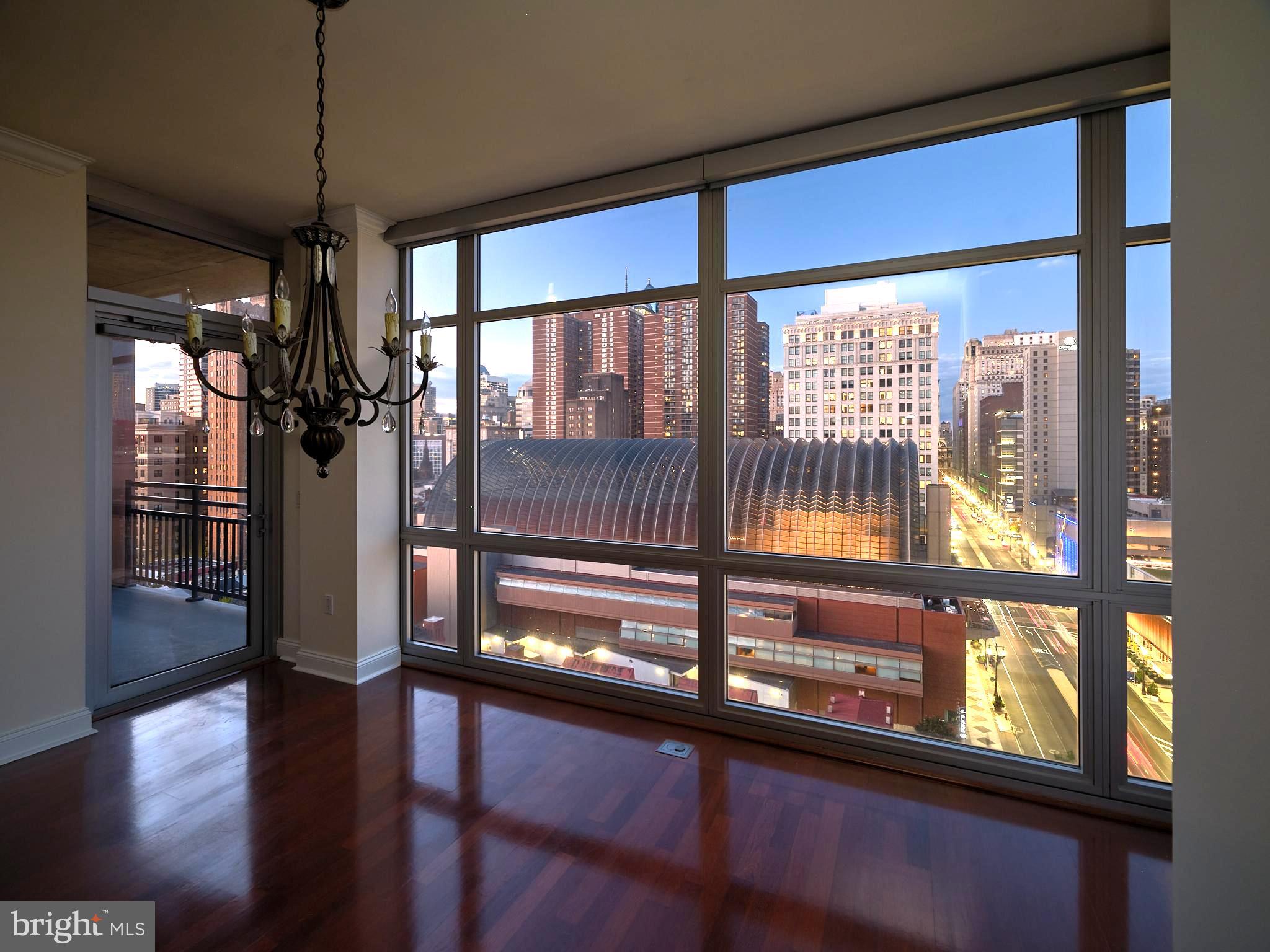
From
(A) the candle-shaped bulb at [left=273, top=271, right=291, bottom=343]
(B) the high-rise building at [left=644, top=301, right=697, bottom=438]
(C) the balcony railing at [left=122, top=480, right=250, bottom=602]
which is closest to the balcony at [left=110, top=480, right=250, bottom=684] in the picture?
(C) the balcony railing at [left=122, top=480, right=250, bottom=602]

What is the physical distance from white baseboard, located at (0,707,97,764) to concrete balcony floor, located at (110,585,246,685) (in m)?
0.35

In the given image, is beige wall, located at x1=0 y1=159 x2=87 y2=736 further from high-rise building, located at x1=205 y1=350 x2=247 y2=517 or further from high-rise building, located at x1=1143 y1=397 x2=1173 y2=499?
high-rise building, located at x1=1143 y1=397 x2=1173 y2=499

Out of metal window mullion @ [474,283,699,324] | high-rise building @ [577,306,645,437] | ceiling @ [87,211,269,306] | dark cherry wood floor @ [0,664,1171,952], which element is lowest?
dark cherry wood floor @ [0,664,1171,952]

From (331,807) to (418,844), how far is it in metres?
0.49

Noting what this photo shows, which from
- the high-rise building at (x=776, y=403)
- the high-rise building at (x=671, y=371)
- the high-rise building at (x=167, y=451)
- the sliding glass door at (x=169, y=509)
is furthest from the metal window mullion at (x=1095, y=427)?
the high-rise building at (x=167, y=451)

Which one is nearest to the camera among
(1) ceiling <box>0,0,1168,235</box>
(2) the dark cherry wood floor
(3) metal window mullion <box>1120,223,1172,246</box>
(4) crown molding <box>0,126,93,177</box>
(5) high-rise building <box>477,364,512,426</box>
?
(2) the dark cherry wood floor

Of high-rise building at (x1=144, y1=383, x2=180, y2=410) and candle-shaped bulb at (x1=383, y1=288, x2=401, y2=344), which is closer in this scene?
candle-shaped bulb at (x1=383, y1=288, x2=401, y2=344)

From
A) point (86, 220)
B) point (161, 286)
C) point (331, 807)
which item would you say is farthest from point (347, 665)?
point (86, 220)

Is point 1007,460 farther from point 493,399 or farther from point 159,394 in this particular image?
point 159,394

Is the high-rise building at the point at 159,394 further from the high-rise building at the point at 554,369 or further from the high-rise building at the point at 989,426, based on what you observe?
the high-rise building at the point at 989,426

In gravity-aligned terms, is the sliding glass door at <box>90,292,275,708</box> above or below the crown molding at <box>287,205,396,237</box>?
below

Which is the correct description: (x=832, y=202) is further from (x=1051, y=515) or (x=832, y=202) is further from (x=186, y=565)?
(x=186, y=565)

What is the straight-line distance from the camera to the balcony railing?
3449 millimetres

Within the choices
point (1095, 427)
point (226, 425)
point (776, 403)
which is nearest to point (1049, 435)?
point (1095, 427)
